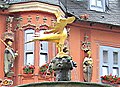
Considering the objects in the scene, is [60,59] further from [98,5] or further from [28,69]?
[98,5]

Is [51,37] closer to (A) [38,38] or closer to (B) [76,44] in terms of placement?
(A) [38,38]

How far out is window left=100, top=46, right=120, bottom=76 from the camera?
1013 inches

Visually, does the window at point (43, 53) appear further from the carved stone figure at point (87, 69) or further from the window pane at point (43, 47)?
the carved stone figure at point (87, 69)

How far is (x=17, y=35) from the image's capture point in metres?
23.5

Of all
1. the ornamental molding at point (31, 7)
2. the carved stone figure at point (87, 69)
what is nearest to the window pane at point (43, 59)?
the ornamental molding at point (31, 7)

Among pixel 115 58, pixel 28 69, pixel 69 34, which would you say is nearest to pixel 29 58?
pixel 28 69

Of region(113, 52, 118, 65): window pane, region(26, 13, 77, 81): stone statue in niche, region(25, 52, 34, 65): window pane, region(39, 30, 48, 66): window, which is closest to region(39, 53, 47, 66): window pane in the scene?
region(39, 30, 48, 66): window

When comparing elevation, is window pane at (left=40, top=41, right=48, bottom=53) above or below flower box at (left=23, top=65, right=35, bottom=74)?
above

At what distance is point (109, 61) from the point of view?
85.3ft

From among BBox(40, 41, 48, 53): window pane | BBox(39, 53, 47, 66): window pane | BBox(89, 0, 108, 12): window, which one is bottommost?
BBox(39, 53, 47, 66): window pane

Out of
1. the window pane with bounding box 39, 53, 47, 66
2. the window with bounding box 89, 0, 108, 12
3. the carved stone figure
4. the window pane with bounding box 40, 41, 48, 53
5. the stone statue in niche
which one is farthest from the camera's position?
the window with bounding box 89, 0, 108, 12

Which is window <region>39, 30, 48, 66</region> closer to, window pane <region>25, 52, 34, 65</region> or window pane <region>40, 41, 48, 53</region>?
window pane <region>40, 41, 48, 53</region>

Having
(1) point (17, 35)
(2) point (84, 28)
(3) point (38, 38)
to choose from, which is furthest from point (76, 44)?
(3) point (38, 38)

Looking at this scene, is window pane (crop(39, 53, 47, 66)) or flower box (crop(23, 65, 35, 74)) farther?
window pane (crop(39, 53, 47, 66))
